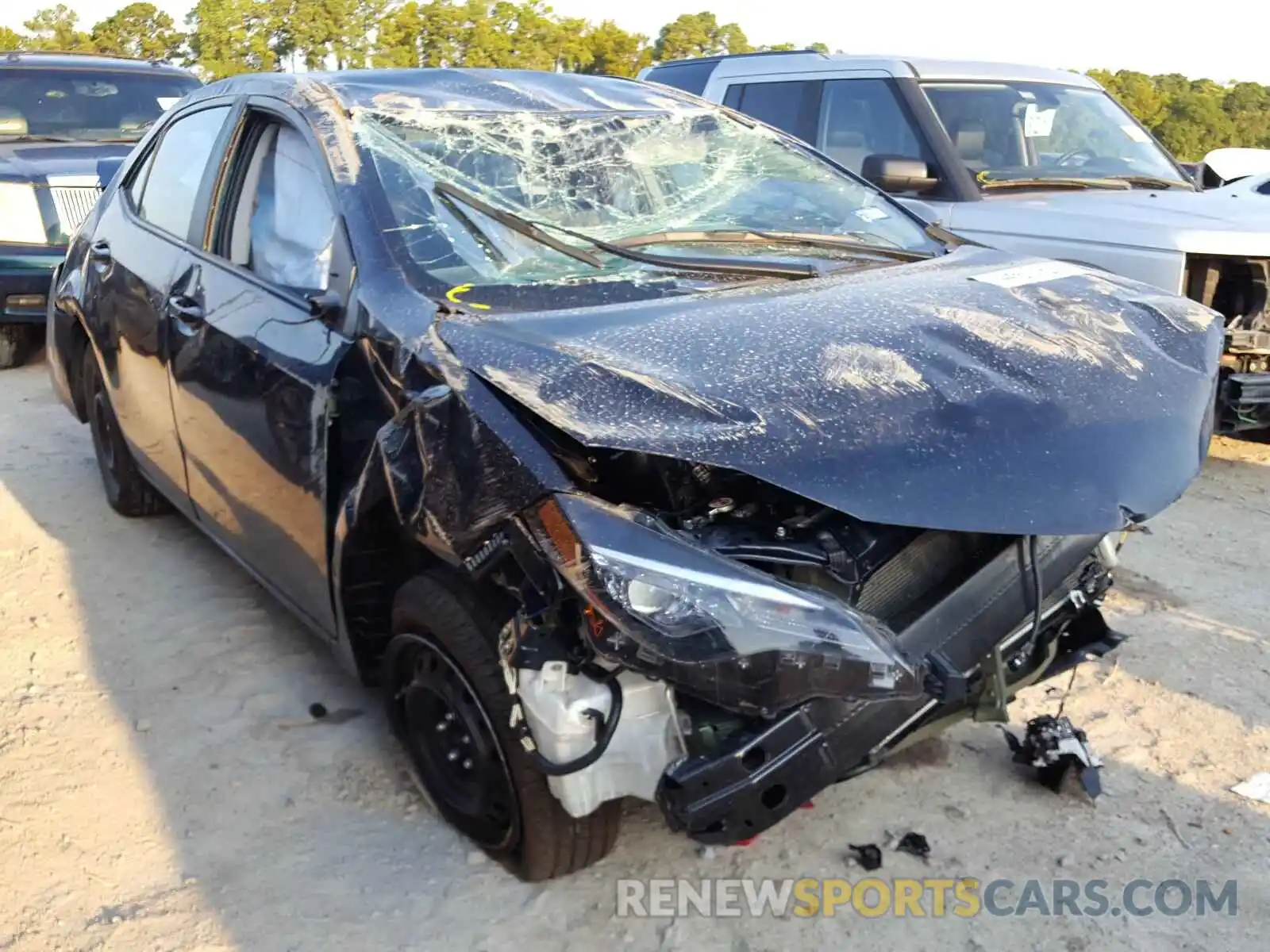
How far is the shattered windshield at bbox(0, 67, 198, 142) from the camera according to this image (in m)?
8.35

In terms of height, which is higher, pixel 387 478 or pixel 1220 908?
pixel 387 478

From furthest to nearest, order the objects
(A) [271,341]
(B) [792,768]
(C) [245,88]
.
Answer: (C) [245,88] → (A) [271,341] → (B) [792,768]

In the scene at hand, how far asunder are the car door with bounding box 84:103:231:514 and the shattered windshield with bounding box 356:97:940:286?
106 cm

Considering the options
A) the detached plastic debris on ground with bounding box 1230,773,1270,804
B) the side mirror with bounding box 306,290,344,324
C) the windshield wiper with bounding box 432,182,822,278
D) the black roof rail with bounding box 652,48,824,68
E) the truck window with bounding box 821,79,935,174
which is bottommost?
the detached plastic debris on ground with bounding box 1230,773,1270,804

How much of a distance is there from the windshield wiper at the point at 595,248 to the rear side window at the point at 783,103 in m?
3.54

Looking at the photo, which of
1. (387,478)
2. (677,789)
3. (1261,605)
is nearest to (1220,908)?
(677,789)

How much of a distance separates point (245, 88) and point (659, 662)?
8.78 feet

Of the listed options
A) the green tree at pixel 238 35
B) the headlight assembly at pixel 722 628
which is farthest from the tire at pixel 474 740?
the green tree at pixel 238 35

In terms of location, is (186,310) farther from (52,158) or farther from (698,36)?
(698,36)

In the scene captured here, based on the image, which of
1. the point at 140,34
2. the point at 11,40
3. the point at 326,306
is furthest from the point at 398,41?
the point at 326,306

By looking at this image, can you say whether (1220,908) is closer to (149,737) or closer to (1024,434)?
(1024,434)

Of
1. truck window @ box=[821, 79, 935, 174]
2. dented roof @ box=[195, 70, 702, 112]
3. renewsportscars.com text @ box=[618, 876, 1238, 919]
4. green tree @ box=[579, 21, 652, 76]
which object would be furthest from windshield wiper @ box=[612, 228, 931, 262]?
green tree @ box=[579, 21, 652, 76]

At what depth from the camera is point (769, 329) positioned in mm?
2568

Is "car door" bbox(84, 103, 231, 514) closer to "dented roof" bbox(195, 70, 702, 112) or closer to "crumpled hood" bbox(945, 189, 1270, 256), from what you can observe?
"dented roof" bbox(195, 70, 702, 112)
